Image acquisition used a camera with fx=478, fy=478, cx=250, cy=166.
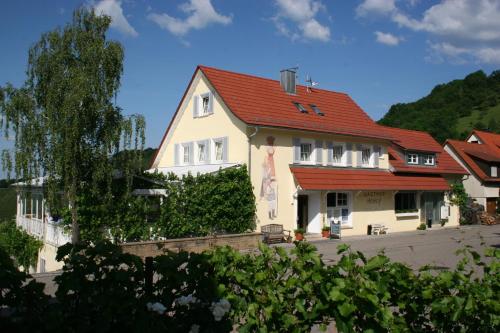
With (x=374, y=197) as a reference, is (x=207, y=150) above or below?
above

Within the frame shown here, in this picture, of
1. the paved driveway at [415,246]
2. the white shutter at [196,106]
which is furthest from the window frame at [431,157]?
the white shutter at [196,106]

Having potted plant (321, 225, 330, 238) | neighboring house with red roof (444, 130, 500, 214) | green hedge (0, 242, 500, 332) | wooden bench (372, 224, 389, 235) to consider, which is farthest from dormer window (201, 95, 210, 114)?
neighboring house with red roof (444, 130, 500, 214)

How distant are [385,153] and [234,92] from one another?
10.4 meters

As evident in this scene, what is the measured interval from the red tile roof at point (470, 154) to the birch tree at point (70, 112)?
3132 cm

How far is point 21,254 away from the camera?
22.4 metres

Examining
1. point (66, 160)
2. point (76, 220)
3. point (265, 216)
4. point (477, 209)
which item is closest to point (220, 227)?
point (265, 216)

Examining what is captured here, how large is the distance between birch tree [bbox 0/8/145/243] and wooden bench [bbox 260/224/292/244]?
7508 mm

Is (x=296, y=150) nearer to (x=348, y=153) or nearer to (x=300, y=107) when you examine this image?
(x=300, y=107)

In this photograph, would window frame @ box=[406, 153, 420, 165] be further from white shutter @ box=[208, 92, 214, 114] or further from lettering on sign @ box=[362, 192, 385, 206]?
white shutter @ box=[208, 92, 214, 114]

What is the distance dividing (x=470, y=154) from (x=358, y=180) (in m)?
19.2

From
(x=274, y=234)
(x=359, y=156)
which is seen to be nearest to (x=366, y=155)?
(x=359, y=156)

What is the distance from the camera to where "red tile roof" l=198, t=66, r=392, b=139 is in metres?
23.2

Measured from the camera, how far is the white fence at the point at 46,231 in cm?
1867

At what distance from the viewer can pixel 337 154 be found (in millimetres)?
26000
